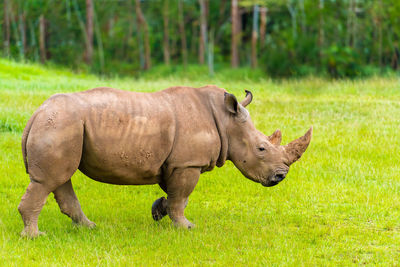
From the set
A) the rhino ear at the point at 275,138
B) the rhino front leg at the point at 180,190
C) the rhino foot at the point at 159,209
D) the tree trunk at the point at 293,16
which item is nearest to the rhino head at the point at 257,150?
the rhino ear at the point at 275,138

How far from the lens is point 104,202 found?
8.34 meters

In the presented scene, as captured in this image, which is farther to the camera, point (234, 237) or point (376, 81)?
point (376, 81)

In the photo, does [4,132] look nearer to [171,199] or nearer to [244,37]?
[171,199]

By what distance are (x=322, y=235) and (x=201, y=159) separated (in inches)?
68.1

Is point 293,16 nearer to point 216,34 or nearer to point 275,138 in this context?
point 216,34

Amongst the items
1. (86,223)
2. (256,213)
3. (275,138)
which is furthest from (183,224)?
(275,138)

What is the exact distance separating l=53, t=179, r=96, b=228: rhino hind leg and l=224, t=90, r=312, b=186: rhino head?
Result: 1931mm

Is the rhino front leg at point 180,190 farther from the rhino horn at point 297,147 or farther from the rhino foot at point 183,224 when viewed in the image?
the rhino horn at point 297,147

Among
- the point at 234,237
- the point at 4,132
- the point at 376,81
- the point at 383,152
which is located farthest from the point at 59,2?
the point at 234,237

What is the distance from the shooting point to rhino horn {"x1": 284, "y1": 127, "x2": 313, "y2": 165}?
691 cm

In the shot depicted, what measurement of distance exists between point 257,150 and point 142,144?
1444mm

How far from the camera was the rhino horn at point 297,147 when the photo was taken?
6914 millimetres

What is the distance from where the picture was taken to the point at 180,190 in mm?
6742

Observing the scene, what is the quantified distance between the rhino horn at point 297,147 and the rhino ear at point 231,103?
0.76 metres
